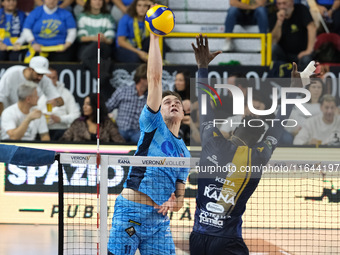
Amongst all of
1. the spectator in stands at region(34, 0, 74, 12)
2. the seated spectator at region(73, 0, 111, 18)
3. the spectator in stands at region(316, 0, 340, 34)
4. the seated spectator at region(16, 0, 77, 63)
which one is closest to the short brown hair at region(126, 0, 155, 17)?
the seated spectator at region(73, 0, 111, 18)

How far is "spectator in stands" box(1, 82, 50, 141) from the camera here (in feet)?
41.4

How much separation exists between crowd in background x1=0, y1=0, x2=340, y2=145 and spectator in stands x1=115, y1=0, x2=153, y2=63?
21mm

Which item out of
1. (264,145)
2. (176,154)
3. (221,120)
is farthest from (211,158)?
(221,120)

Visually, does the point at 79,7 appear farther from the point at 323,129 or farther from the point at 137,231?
the point at 137,231

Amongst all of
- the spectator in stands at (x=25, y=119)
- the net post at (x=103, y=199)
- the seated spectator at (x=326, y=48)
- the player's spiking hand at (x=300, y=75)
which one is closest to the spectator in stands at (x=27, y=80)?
the spectator in stands at (x=25, y=119)

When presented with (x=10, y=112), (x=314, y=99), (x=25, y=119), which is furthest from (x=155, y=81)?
(x=314, y=99)

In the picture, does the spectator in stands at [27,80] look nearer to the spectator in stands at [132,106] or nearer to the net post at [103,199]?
the spectator in stands at [132,106]

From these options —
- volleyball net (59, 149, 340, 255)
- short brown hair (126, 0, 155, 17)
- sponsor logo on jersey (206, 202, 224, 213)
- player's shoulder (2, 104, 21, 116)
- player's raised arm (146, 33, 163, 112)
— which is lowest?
volleyball net (59, 149, 340, 255)

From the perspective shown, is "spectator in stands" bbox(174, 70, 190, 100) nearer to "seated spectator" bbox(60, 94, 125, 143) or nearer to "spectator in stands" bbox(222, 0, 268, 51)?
"seated spectator" bbox(60, 94, 125, 143)

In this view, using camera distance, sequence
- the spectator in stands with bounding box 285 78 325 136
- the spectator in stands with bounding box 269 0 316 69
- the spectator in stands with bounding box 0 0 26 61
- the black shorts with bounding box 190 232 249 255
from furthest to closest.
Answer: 1. the spectator in stands with bounding box 269 0 316 69
2. the spectator in stands with bounding box 0 0 26 61
3. the spectator in stands with bounding box 285 78 325 136
4. the black shorts with bounding box 190 232 249 255

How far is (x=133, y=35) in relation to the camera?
14164 millimetres

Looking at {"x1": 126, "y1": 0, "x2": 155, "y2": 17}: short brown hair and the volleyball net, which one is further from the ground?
{"x1": 126, "y1": 0, "x2": 155, "y2": 17}: short brown hair

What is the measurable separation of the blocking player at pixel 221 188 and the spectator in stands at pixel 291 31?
334 inches

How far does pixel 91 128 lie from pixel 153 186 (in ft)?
18.8
